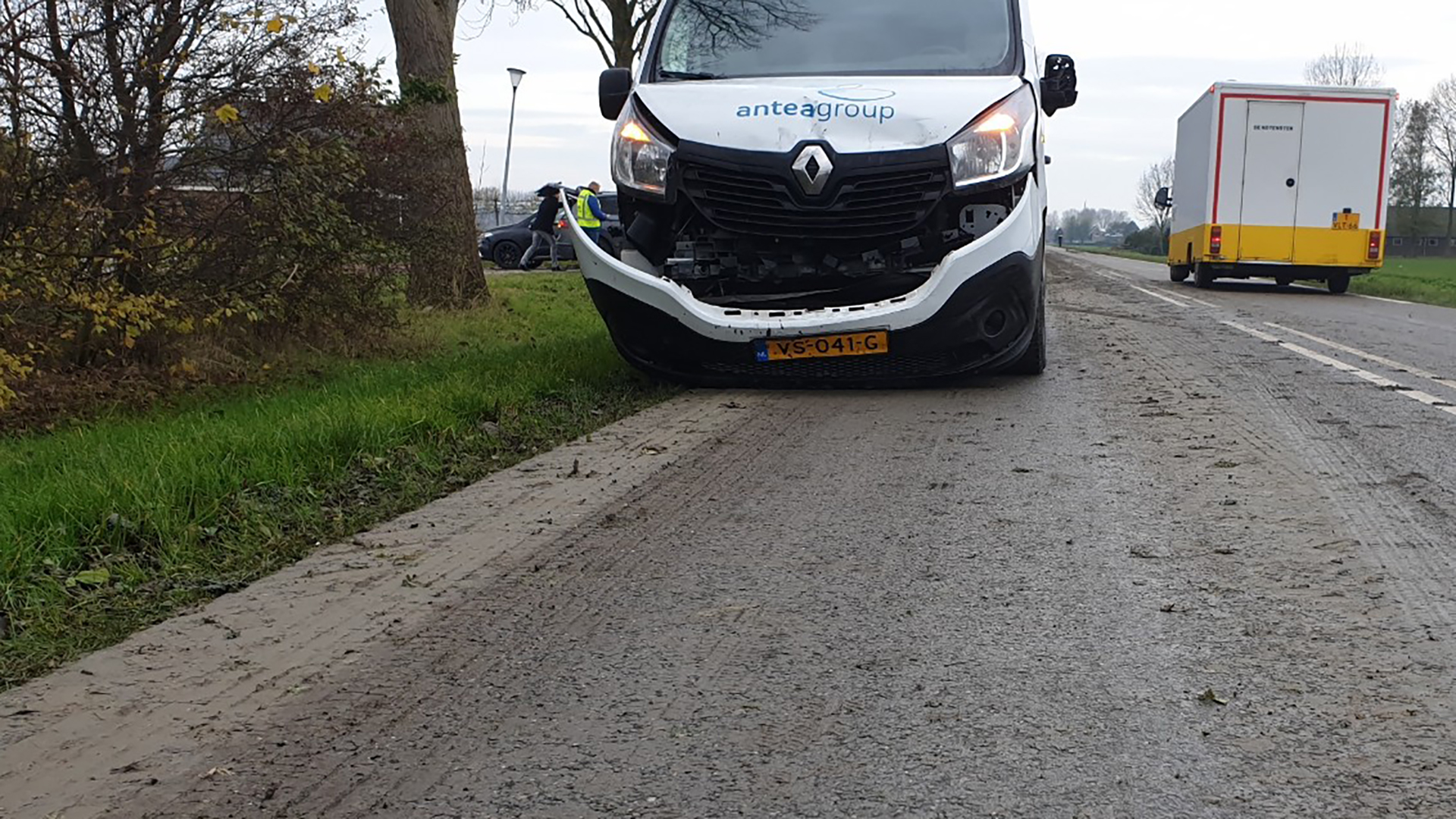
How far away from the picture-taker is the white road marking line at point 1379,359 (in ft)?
27.0

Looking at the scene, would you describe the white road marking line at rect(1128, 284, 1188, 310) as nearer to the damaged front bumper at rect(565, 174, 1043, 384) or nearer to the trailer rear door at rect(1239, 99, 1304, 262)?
the trailer rear door at rect(1239, 99, 1304, 262)

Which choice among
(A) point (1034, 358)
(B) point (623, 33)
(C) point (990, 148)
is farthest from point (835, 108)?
(B) point (623, 33)

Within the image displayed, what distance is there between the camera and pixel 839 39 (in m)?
7.68

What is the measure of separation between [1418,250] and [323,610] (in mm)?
95887

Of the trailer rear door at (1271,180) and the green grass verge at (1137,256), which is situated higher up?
the trailer rear door at (1271,180)

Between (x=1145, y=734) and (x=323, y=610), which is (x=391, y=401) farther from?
(x=1145, y=734)

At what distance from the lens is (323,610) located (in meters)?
3.56

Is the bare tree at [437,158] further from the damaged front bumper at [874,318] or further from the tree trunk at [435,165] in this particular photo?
the damaged front bumper at [874,318]

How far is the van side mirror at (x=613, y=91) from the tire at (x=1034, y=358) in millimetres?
2705

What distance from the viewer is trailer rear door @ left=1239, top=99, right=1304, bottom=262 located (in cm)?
2100

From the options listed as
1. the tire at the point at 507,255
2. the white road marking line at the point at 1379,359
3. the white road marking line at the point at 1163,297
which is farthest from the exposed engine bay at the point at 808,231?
the tire at the point at 507,255

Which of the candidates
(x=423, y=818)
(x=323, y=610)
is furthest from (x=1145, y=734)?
(x=323, y=610)

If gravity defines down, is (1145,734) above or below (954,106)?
below

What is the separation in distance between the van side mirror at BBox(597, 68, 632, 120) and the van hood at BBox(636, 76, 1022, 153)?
0.64m
